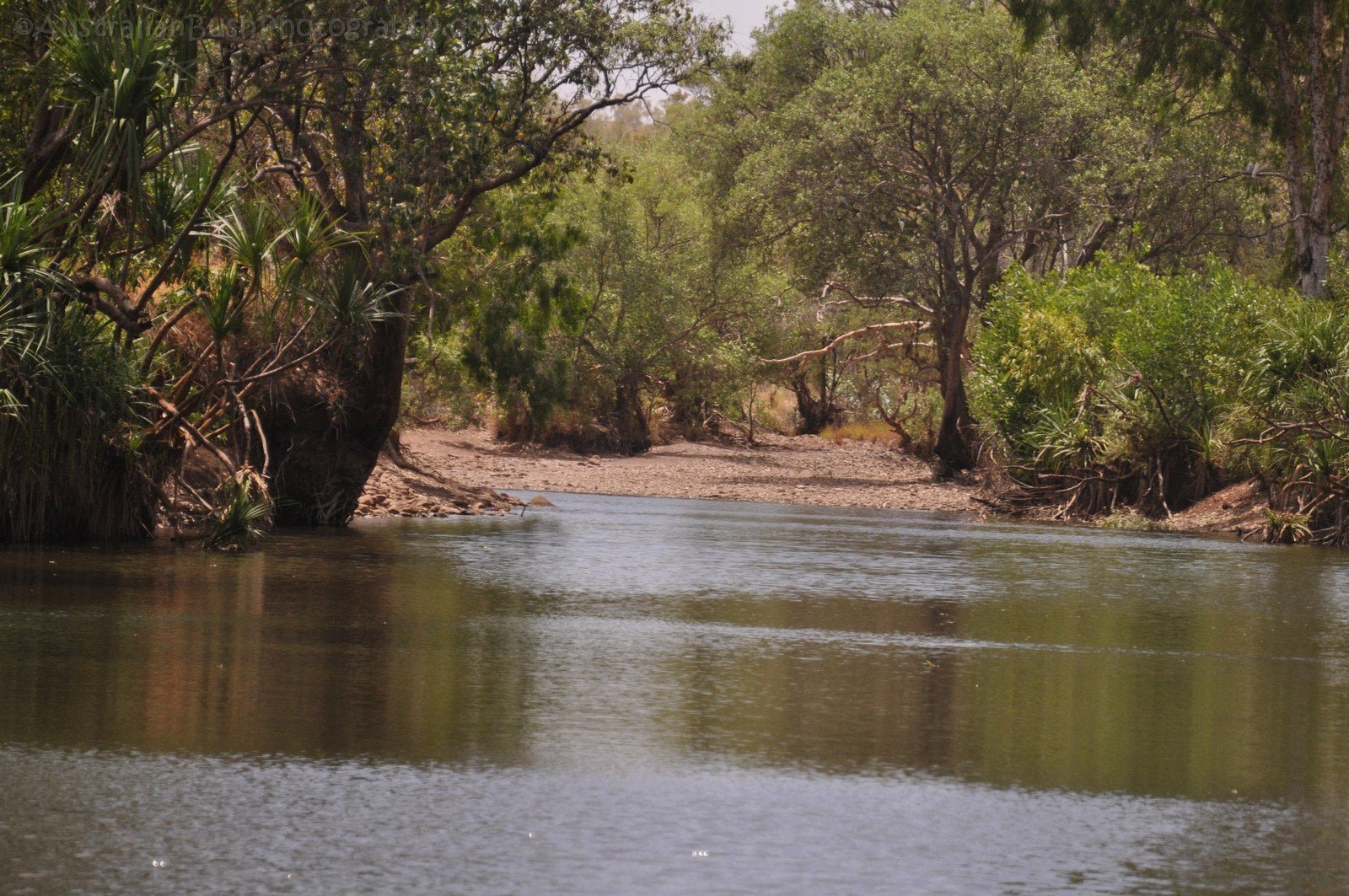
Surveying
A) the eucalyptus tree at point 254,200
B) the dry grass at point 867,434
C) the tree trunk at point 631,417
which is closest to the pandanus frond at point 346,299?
the eucalyptus tree at point 254,200

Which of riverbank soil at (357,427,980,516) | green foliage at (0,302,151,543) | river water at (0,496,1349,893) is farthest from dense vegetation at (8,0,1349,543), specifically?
river water at (0,496,1349,893)

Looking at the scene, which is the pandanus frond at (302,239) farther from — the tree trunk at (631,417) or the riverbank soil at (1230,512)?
the tree trunk at (631,417)

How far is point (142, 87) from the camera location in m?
14.6

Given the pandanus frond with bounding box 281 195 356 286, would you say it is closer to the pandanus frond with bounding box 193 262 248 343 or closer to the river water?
the pandanus frond with bounding box 193 262 248 343

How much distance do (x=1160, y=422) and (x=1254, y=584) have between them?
1200cm

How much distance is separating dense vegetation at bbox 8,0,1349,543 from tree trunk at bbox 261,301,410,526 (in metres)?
0.05

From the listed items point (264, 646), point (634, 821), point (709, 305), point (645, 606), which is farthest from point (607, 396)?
point (634, 821)

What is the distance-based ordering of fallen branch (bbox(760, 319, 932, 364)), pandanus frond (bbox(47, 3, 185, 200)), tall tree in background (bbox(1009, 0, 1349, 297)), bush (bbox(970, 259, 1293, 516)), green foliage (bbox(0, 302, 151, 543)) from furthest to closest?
fallen branch (bbox(760, 319, 932, 364))
tall tree in background (bbox(1009, 0, 1349, 297))
bush (bbox(970, 259, 1293, 516))
green foliage (bbox(0, 302, 151, 543))
pandanus frond (bbox(47, 3, 185, 200))

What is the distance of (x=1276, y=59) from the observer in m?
31.1

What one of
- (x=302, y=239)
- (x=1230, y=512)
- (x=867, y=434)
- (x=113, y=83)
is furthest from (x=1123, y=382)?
(x=867, y=434)

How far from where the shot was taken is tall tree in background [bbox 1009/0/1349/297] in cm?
2984

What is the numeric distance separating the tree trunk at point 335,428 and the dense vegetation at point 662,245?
51 mm

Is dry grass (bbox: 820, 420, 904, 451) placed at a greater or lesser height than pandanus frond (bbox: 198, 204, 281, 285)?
lesser

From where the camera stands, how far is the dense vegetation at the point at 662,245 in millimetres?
16094
